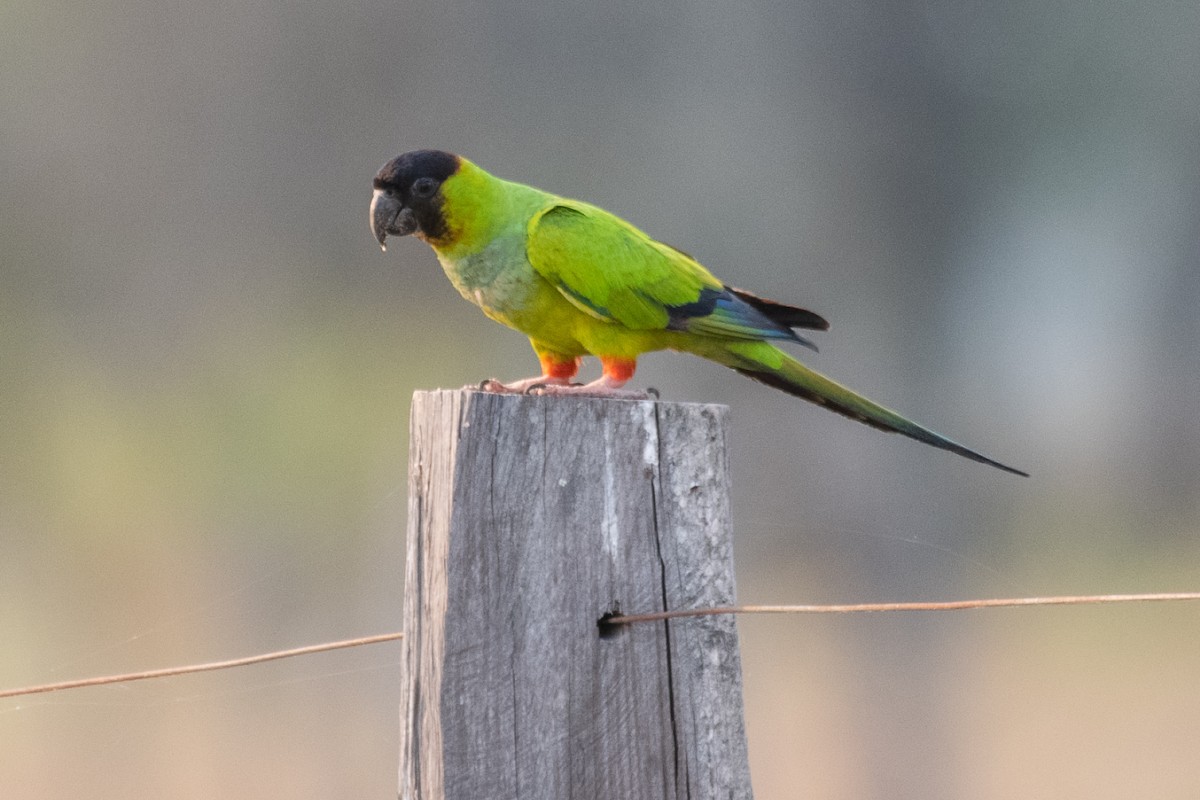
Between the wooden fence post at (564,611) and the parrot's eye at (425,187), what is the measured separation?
5.03ft

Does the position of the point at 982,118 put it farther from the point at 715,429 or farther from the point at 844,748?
the point at 715,429

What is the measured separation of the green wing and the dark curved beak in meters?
0.39

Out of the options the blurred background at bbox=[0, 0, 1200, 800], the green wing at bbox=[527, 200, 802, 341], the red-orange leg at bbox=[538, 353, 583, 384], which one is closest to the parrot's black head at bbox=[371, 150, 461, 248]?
the green wing at bbox=[527, 200, 802, 341]

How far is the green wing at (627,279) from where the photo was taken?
2961mm

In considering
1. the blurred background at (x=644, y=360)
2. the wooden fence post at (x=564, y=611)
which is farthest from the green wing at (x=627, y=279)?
the blurred background at (x=644, y=360)

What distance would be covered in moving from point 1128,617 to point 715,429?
577 cm

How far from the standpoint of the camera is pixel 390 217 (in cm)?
327

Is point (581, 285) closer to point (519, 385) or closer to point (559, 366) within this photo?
point (519, 385)

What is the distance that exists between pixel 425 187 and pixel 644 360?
3.79m

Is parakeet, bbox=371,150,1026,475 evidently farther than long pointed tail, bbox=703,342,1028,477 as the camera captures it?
Yes

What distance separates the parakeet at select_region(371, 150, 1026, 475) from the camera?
2975 millimetres

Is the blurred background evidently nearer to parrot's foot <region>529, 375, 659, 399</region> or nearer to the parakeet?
the parakeet

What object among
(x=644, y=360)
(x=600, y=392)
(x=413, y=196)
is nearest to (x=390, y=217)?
(x=413, y=196)

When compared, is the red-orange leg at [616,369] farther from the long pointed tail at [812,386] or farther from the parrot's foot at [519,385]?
the long pointed tail at [812,386]
